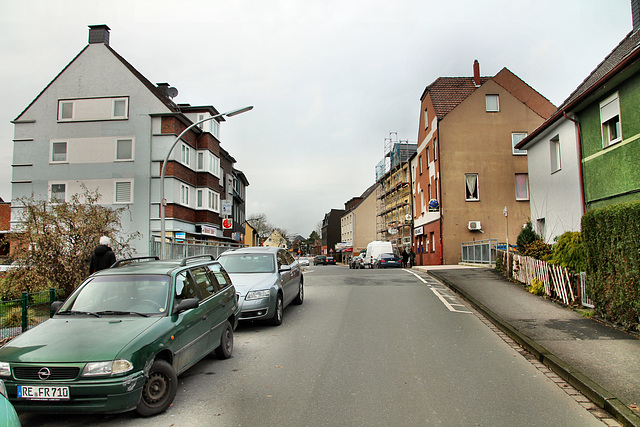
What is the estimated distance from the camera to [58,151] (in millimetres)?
28188

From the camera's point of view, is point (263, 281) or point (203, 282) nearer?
point (203, 282)

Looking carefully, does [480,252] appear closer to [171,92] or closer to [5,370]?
[171,92]

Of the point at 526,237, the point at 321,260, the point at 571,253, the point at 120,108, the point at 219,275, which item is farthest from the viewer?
the point at 321,260

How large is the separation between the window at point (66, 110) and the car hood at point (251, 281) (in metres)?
23.5

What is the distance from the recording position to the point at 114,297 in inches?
224

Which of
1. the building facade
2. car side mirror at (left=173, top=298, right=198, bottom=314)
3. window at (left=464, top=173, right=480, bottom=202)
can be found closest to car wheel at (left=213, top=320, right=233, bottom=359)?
car side mirror at (left=173, top=298, right=198, bottom=314)

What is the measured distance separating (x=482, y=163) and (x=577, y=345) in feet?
90.0

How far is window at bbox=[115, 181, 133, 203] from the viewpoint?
90.7ft

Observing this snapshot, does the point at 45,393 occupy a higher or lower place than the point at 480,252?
lower

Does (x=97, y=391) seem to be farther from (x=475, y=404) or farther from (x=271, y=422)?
(x=475, y=404)

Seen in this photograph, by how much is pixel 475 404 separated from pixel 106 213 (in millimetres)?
10858

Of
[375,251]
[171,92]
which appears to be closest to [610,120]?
[375,251]

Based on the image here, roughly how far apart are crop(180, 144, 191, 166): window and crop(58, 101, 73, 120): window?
6.81 m

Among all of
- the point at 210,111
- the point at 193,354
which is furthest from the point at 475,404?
the point at 210,111
